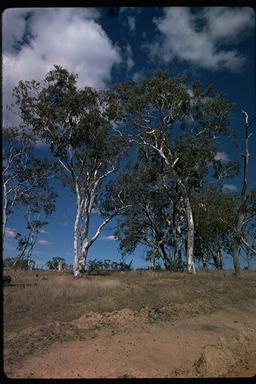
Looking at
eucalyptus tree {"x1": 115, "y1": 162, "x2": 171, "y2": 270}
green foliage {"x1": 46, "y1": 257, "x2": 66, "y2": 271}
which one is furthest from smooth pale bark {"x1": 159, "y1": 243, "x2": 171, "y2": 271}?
green foliage {"x1": 46, "y1": 257, "x2": 66, "y2": 271}

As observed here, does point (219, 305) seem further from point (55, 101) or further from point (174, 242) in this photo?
point (174, 242)

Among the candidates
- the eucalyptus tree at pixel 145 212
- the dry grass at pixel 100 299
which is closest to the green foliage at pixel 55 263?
the eucalyptus tree at pixel 145 212

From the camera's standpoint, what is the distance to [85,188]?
27.7m

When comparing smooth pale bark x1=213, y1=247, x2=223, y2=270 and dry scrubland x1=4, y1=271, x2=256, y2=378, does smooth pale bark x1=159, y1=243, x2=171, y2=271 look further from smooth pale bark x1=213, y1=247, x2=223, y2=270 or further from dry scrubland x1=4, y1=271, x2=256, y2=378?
dry scrubland x1=4, y1=271, x2=256, y2=378

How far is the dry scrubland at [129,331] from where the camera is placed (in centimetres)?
878

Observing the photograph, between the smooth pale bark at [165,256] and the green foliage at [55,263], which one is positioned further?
the green foliage at [55,263]

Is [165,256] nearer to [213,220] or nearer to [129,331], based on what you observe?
[213,220]

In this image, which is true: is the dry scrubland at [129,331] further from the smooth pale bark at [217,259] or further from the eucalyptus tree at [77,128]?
the smooth pale bark at [217,259]

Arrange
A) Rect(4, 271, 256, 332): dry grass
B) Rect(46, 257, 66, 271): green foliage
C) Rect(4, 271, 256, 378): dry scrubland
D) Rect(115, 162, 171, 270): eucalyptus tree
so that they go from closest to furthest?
Rect(4, 271, 256, 378): dry scrubland < Rect(4, 271, 256, 332): dry grass < Rect(115, 162, 171, 270): eucalyptus tree < Rect(46, 257, 66, 271): green foliage

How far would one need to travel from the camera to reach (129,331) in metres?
11.1

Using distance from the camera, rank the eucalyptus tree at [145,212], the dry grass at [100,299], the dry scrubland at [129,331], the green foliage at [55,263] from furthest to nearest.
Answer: the green foliage at [55,263]
the eucalyptus tree at [145,212]
the dry grass at [100,299]
the dry scrubland at [129,331]

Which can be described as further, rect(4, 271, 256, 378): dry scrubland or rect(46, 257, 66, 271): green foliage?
rect(46, 257, 66, 271): green foliage

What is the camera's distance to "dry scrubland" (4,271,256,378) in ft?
28.8

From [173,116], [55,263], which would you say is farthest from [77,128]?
[55,263]
